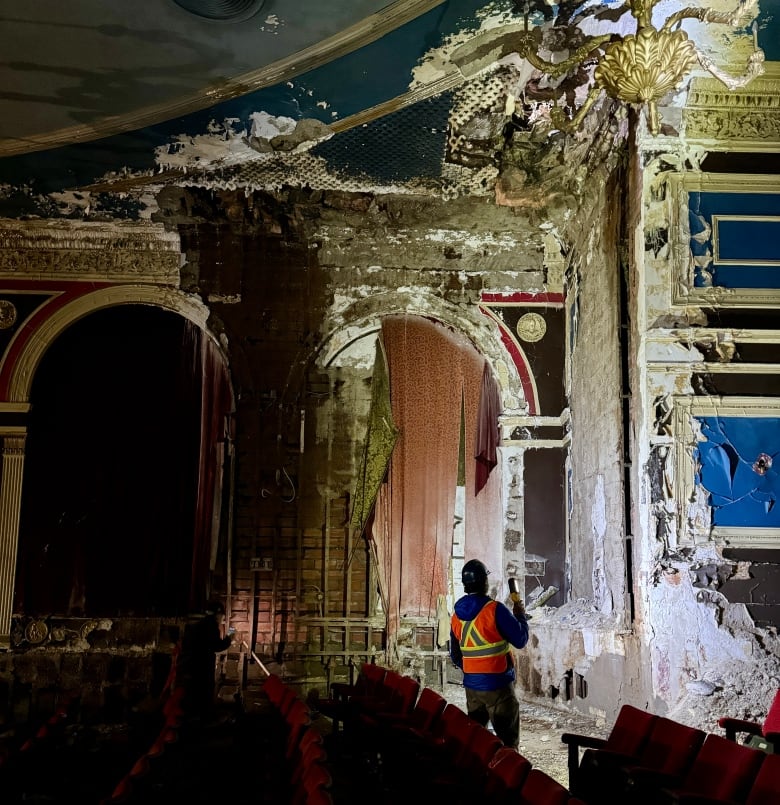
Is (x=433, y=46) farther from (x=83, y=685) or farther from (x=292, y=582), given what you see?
(x=83, y=685)

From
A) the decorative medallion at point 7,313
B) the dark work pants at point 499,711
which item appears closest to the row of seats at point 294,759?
the dark work pants at point 499,711

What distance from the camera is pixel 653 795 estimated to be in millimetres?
3119

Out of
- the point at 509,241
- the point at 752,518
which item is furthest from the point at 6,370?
the point at 752,518

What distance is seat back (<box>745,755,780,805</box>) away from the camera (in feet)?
9.21

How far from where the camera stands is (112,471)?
28.8 ft

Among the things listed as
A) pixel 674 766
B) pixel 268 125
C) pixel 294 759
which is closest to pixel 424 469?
pixel 268 125

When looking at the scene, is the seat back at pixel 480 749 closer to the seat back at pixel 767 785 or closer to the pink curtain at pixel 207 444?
the seat back at pixel 767 785

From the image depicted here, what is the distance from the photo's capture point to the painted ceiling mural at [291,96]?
20.6ft

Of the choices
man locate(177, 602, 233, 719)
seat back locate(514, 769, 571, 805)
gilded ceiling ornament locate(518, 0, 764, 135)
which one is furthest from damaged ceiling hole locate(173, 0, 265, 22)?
seat back locate(514, 769, 571, 805)

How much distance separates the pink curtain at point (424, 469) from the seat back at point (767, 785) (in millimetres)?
5775

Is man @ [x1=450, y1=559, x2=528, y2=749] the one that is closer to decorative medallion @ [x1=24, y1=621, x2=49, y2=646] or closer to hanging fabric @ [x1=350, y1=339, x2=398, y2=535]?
hanging fabric @ [x1=350, y1=339, x2=398, y2=535]

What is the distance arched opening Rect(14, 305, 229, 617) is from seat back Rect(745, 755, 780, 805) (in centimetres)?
639

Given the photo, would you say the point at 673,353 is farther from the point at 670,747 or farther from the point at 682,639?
the point at 670,747

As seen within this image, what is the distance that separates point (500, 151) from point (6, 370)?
5.13m
